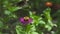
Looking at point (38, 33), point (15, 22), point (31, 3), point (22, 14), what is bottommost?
point (38, 33)

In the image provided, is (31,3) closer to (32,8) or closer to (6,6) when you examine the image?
(32,8)

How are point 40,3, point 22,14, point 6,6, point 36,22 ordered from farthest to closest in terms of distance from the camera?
point 40,3 → point 22,14 → point 6,6 → point 36,22

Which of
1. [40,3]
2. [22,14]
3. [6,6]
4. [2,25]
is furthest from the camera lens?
[40,3]

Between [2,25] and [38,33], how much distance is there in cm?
29

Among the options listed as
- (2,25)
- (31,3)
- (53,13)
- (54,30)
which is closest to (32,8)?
(31,3)

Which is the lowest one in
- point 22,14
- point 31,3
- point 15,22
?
point 15,22

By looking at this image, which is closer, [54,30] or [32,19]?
[32,19]

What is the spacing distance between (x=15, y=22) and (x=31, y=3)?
36 centimetres

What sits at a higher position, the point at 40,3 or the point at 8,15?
the point at 40,3

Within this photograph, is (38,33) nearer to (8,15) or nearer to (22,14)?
(8,15)

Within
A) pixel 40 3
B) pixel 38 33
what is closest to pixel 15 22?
pixel 38 33

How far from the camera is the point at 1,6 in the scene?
1877mm

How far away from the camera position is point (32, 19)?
154 centimetres

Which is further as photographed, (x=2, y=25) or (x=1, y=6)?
(x=1, y=6)
